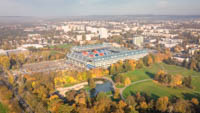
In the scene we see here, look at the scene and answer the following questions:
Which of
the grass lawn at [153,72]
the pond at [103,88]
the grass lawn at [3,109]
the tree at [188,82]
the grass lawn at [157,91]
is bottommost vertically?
the grass lawn at [3,109]

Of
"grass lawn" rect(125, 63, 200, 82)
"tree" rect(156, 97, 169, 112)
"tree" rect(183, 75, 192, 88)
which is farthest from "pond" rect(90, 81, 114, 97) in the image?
"tree" rect(183, 75, 192, 88)

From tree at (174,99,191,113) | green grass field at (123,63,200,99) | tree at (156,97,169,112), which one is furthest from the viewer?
green grass field at (123,63,200,99)

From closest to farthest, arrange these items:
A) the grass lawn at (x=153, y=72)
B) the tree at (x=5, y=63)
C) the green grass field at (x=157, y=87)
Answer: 1. the green grass field at (x=157, y=87)
2. the grass lawn at (x=153, y=72)
3. the tree at (x=5, y=63)

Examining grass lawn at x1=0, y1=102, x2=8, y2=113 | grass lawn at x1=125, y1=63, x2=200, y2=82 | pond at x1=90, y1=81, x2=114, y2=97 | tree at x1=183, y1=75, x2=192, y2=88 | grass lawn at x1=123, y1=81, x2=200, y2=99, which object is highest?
tree at x1=183, y1=75, x2=192, y2=88

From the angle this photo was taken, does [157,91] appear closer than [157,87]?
Yes

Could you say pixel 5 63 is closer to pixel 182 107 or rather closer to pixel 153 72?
pixel 153 72

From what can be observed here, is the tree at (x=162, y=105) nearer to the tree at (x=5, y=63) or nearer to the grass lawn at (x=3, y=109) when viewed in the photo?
the grass lawn at (x=3, y=109)

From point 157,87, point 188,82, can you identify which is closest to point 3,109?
point 157,87

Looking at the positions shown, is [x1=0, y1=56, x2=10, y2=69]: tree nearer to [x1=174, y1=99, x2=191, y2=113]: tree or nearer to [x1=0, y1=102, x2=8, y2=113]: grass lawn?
[x1=0, y1=102, x2=8, y2=113]: grass lawn

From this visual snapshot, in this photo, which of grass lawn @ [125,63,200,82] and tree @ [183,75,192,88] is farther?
grass lawn @ [125,63,200,82]

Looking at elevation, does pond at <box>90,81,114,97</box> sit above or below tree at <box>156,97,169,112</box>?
below

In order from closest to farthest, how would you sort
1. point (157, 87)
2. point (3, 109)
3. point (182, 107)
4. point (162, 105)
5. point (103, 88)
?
point (182, 107) < point (162, 105) < point (3, 109) < point (157, 87) < point (103, 88)

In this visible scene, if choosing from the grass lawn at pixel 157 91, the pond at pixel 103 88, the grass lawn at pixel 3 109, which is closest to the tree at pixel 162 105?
the grass lawn at pixel 157 91

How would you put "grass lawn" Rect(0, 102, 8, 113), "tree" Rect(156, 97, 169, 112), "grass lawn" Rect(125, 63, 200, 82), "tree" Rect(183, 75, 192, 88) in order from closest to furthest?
"tree" Rect(156, 97, 169, 112) → "grass lawn" Rect(0, 102, 8, 113) → "tree" Rect(183, 75, 192, 88) → "grass lawn" Rect(125, 63, 200, 82)
